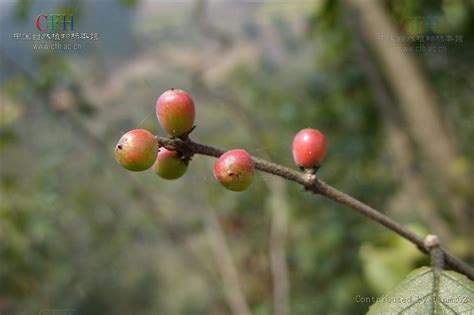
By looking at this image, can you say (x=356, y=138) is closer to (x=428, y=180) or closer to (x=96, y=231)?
(x=428, y=180)

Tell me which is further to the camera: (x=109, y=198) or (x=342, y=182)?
(x=109, y=198)

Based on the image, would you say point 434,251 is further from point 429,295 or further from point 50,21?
point 50,21

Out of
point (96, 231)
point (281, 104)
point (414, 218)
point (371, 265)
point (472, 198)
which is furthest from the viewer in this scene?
point (96, 231)

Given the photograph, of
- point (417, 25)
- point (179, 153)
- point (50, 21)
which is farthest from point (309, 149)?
point (417, 25)

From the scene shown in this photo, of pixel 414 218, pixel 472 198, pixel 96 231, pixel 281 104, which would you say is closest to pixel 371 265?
pixel 472 198

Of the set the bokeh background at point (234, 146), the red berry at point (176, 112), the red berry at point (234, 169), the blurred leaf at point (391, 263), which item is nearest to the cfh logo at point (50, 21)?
the bokeh background at point (234, 146)

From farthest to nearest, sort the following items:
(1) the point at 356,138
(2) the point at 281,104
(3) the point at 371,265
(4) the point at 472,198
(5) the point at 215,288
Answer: (2) the point at 281,104 < (5) the point at 215,288 < (1) the point at 356,138 < (4) the point at 472,198 < (3) the point at 371,265

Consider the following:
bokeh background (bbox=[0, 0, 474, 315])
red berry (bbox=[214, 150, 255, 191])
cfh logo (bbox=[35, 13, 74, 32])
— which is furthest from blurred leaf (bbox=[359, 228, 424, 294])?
cfh logo (bbox=[35, 13, 74, 32])
